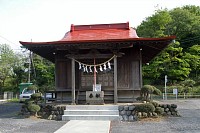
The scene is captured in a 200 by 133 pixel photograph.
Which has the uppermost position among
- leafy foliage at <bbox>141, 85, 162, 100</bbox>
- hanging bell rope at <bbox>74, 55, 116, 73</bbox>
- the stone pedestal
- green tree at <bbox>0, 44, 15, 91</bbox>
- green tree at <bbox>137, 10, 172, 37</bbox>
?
green tree at <bbox>137, 10, 172, 37</bbox>

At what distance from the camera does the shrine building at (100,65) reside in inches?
530

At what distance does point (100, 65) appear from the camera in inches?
560

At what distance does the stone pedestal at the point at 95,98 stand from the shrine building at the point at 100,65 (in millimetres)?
573

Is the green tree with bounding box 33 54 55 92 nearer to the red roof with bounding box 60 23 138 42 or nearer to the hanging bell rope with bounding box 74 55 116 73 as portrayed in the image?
the red roof with bounding box 60 23 138 42

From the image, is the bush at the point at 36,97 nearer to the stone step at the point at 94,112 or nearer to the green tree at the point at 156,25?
the stone step at the point at 94,112

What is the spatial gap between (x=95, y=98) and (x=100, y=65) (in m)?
1.96

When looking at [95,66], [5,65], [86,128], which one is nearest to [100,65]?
[95,66]

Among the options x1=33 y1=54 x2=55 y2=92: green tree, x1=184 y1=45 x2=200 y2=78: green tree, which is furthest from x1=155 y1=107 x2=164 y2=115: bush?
x1=33 y1=54 x2=55 y2=92: green tree

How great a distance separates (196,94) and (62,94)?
21137mm

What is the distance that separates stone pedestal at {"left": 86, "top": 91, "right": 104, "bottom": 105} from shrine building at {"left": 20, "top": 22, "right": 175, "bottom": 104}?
57 cm

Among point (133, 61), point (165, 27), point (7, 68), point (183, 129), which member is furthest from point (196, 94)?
point (7, 68)

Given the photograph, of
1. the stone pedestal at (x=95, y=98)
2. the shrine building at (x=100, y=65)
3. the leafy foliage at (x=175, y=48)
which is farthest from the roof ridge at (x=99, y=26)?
the leafy foliage at (x=175, y=48)

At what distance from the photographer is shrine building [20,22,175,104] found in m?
13.5

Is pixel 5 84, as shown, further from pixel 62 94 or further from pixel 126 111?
pixel 126 111
